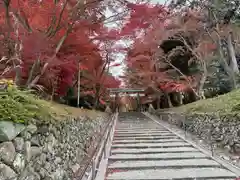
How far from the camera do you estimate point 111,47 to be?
57.2 ft

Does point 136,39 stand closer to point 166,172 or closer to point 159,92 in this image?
point 159,92

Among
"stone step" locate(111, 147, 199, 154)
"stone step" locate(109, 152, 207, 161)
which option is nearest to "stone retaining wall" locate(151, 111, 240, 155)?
"stone step" locate(111, 147, 199, 154)

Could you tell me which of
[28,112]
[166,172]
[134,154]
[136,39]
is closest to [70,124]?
[134,154]

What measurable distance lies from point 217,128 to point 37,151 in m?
6.43

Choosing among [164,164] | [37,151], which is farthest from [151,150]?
[37,151]

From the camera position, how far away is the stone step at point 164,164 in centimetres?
567

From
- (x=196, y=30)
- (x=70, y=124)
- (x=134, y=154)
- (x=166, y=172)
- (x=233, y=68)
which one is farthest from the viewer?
(x=196, y=30)

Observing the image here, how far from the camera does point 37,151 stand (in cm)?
381

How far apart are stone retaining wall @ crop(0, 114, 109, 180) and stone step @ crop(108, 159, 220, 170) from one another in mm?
1093

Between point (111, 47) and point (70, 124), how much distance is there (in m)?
11.5

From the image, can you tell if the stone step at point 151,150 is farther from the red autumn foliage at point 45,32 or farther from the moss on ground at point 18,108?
the moss on ground at point 18,108

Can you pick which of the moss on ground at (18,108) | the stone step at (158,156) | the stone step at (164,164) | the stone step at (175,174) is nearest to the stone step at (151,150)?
the stone step at (158,156)

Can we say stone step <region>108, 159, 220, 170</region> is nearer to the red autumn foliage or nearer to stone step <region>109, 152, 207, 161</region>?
stone step <region>109, 152, 207, 161</region>

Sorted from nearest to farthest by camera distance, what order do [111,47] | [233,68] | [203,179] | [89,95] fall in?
[203,179]
[233,68]
[111,47]
[89,95]
